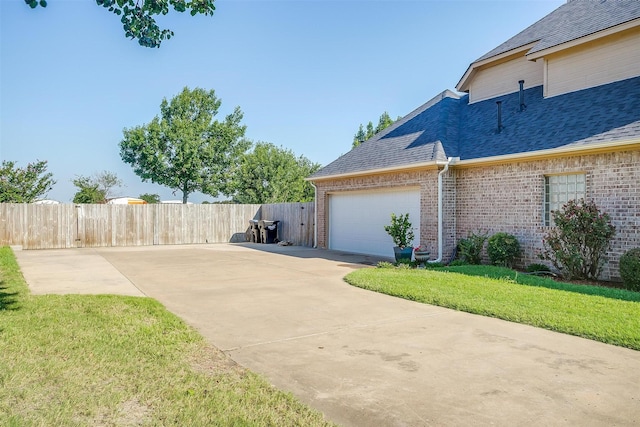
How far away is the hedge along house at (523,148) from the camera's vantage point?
30.8 feet

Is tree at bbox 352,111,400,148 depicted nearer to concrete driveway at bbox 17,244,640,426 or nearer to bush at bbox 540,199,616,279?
bush at bbox 540,199,616,279

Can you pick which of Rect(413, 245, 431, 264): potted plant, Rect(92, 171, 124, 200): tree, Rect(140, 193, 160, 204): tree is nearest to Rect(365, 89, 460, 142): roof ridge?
Rect(413, 245, 431, 264): potted plant

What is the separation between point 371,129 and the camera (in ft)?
107

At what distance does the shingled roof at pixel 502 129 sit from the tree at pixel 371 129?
1462 cm

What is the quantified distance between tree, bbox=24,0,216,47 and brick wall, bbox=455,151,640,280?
8402 mm

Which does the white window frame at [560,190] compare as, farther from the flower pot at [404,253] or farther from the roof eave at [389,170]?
the flower pot at [404,253]

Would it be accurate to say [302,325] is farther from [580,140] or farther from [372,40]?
[372,40]

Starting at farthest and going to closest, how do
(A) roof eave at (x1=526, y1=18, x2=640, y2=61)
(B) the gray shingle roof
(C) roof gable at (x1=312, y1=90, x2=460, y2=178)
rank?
(C) roof gable at (x1=312, y1=90, x2=460, y2=178)
(B) the gray shingle roof
(A) roof eave at (x1=526, y1=18, x2=640, y2=61)

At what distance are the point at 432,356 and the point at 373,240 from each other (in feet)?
33.7

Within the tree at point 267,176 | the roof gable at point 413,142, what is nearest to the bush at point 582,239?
the roof gable at point 413,142

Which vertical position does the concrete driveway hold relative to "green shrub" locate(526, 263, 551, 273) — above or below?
below

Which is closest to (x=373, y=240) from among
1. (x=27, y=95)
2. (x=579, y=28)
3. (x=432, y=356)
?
(x=579, y=28)

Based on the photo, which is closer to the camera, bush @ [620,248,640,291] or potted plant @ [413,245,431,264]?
bush @ [620,248,640,291]

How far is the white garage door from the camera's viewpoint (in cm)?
1331
